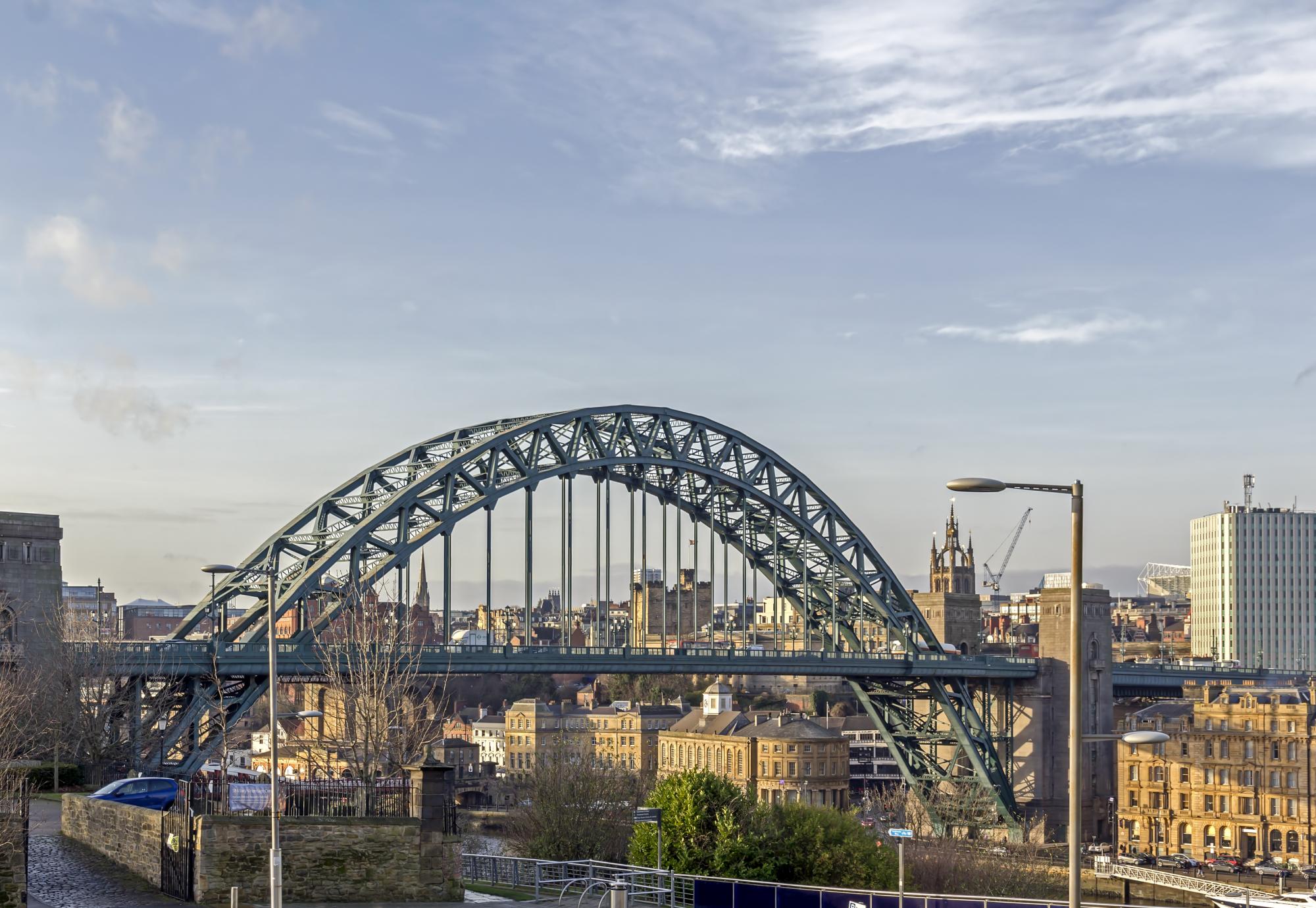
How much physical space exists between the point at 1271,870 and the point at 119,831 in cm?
7824

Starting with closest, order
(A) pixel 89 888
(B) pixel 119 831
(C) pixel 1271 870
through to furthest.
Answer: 1. (A) pixel 89 888
2. (B) pixel 119 831
3. (C) pixel 1271 870

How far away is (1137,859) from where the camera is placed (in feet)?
332

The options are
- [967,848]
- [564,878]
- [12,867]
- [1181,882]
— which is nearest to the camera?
[12,867]

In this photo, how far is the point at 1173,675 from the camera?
406 feet

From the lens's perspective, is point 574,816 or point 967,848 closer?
point 574,816

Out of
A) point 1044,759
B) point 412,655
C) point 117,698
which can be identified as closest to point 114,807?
point 117,698

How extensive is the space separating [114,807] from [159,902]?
586 centimetres

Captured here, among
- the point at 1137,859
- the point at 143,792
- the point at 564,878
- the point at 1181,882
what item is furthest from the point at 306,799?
the point at 1137,859

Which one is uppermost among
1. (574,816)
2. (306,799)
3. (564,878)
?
(306,799)

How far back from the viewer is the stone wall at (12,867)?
3228 cm

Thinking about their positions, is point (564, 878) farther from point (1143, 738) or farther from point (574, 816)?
point (574, 816)

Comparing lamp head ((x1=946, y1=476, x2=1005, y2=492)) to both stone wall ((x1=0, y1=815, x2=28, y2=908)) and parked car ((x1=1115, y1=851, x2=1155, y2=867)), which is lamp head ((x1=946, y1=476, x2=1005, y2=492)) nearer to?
stone wall ((x1=0, y1=815, x2=28, y2=908))

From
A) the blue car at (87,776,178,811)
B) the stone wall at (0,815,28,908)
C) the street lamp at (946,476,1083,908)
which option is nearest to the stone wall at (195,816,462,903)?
the stone wall at (0,815,28,908)

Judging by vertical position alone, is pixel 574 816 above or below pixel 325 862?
below
